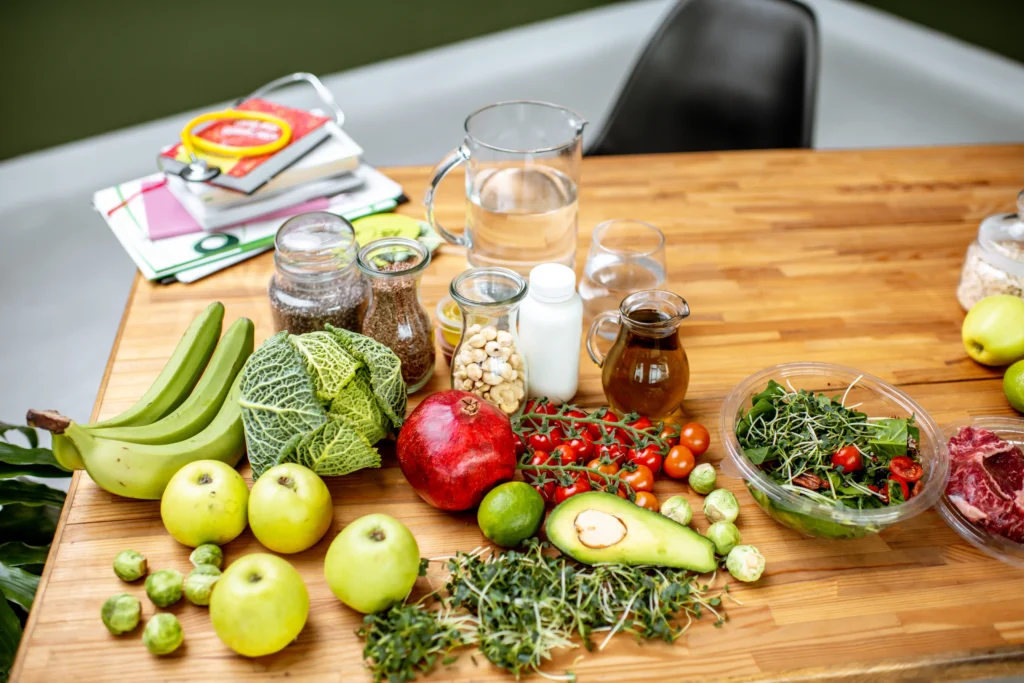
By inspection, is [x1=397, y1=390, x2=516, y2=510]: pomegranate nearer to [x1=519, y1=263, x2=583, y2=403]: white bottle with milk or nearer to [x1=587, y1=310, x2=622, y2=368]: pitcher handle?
[x1=519, y1=263, x2=583, y2=403]: white bottle with milk

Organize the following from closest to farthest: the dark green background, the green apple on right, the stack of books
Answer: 1. the green apple on right
2. the stack of books
3. the dark green background

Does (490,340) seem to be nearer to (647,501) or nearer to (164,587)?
(647,501)

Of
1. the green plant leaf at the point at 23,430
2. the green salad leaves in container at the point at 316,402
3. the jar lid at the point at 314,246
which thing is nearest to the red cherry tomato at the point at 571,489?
the green salad leaves in container at the point at 316,402

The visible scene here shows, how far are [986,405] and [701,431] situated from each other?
474mm

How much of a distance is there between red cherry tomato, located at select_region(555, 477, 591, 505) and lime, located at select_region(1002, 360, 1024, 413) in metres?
0.67

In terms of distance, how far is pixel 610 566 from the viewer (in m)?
0.94

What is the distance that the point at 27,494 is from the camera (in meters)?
1.27

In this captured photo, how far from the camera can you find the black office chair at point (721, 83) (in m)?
1.98

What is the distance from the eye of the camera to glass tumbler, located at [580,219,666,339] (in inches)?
52.9

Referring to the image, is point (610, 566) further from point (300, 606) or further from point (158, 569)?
point (158, 569)

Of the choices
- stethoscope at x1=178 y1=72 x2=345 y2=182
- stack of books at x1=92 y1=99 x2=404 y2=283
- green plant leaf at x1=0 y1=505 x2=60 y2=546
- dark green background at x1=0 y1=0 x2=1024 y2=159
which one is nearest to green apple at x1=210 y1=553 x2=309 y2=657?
green plant leaf at x1=0 y1=505 x2=60 y2=546

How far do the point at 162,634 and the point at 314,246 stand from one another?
0.53 metres

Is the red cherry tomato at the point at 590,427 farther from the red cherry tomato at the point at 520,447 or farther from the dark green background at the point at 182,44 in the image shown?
the dark green background at the point at 182,44

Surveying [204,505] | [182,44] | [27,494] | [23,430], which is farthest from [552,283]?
[182,44]
